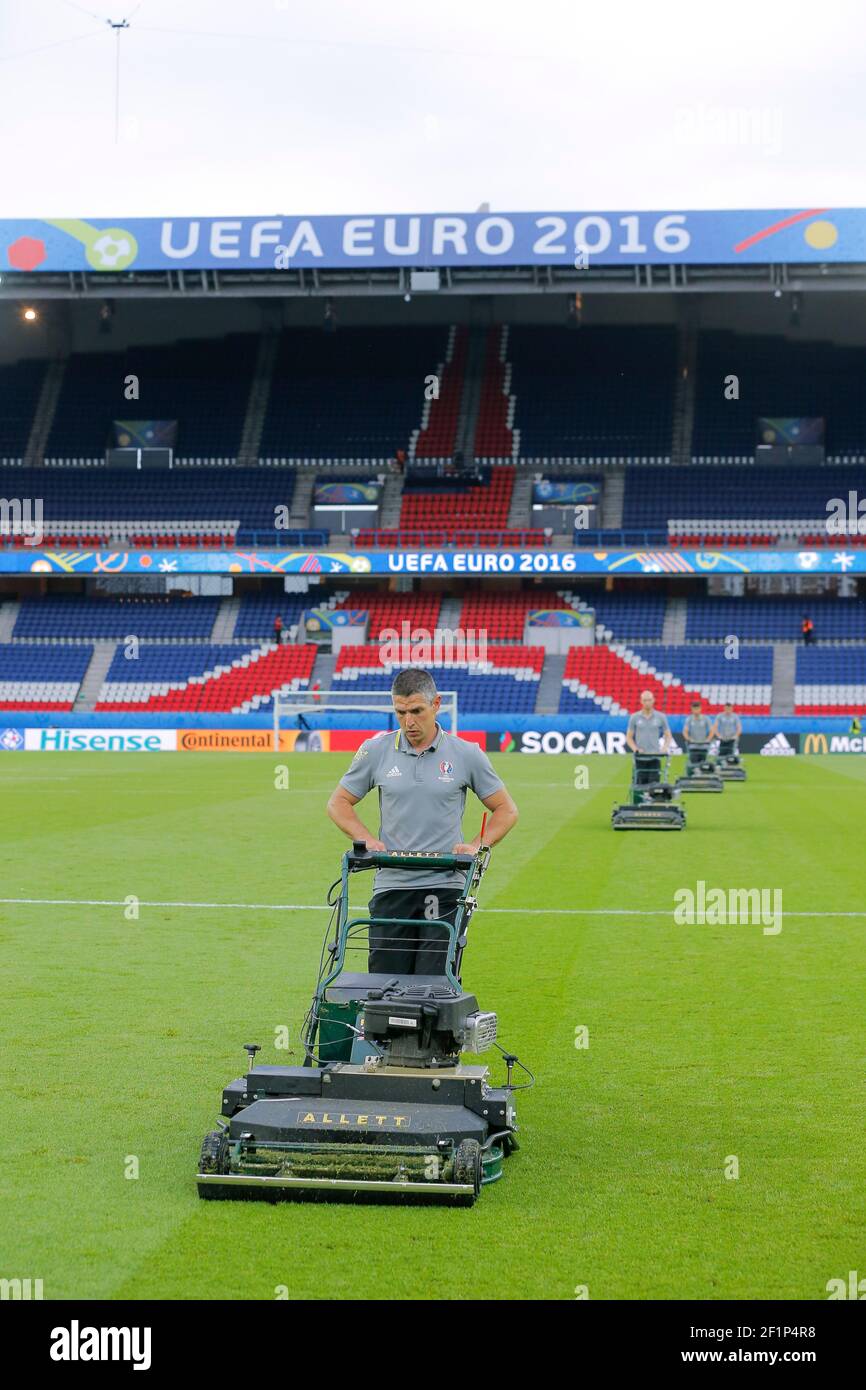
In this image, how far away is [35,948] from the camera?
38.8ft

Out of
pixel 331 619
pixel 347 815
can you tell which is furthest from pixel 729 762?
pixel 347 815

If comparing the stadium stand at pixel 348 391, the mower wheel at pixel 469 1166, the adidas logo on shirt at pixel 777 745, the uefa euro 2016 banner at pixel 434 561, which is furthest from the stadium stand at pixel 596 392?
the mower wheel at pixel 469 1166

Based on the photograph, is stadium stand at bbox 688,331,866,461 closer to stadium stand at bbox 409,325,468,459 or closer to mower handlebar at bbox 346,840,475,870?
stadium stand at bbox 409,325,468,459

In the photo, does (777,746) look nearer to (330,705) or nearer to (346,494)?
(330,705)

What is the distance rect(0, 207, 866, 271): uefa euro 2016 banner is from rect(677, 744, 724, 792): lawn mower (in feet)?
74.1

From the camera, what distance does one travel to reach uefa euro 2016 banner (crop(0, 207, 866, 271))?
1950 inches

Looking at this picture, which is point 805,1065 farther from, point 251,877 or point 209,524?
point 209,524

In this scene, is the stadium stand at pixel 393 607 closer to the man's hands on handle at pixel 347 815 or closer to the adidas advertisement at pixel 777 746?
the adidas advertisement at pixel 777 746

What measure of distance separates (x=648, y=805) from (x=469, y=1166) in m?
17.2

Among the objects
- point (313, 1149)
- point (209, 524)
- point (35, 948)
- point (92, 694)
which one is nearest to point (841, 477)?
point (209, 524)

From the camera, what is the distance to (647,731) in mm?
22828

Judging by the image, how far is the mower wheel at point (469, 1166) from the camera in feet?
19.3

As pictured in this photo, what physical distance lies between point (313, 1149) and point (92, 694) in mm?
50553

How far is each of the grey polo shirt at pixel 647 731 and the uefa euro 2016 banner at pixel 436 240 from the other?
1186 inches
